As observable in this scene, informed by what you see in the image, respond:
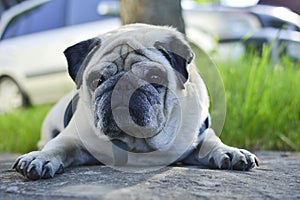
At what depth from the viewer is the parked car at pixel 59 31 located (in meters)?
7.20

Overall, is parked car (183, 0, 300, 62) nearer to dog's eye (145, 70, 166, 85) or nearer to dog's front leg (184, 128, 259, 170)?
dog's front leg (184, 128, 259, 170)

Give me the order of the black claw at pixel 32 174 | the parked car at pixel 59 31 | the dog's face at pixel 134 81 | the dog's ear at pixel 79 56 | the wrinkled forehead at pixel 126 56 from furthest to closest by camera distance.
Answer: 1. the parked car at pixel 59 31
2. the dog's ear at pixel 79 56
3. the wrinkled forehead at pixel 126 56
4. the dog's face at pixel 134 81
5. the black claw at pixel 32 174

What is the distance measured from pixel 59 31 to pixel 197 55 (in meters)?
4.42

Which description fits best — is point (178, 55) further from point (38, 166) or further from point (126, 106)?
point (38, 166)

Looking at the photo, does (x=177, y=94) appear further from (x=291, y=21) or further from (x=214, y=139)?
(x=291, y=21)

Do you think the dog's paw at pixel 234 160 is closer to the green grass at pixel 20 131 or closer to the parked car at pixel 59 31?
the green grass at pixel 20 131

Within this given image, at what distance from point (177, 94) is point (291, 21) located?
5106mm

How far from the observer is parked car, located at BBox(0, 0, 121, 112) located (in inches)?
301

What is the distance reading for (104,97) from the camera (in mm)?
2162

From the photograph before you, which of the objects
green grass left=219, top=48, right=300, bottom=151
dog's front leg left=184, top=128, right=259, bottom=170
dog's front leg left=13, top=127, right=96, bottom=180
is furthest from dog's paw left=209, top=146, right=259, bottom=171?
green grass left=219, top=48, right=300, bottom=151

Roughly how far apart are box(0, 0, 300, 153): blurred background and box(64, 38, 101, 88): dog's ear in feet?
4.14

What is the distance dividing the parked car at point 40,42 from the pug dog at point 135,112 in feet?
16.3

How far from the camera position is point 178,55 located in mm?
2316

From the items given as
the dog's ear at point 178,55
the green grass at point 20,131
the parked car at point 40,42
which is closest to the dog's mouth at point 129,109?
the dog's ear at point 178,55
